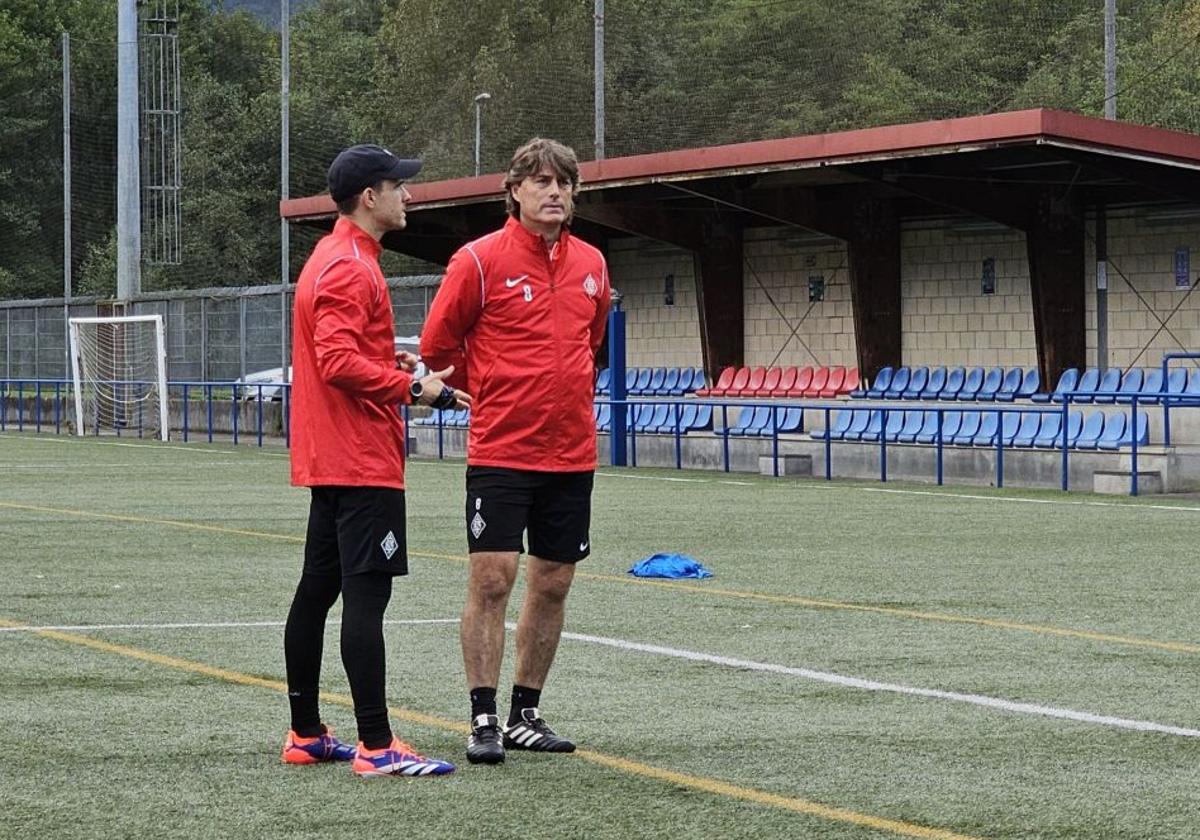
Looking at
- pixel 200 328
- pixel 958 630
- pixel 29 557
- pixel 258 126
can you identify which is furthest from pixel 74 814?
pixel 258 126

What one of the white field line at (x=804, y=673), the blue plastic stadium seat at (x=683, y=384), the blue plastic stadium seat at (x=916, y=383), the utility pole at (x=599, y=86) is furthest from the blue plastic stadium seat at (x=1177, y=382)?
the white field line at (x=804, y=673)

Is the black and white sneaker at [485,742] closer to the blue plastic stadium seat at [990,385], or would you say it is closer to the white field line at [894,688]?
the white field line at [894,688]

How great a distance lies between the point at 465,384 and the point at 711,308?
27.9m

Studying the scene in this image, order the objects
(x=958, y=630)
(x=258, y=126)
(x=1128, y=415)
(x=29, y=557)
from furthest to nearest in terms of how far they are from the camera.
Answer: (x=258, y=126)
(x=1128, y=415)
(x=29, y=557)
(x=958, y=630)

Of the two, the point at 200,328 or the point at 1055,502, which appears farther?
the point at 200,328

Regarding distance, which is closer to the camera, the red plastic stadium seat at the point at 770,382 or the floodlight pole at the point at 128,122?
the red plastic stadium seat at the point at 770,382

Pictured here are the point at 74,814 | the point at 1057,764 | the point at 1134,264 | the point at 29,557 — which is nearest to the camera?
the point at 74,814

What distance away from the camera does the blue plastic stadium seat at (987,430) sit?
999 inches

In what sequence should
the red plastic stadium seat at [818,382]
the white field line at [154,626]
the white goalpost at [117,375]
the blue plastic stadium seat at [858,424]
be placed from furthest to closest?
1. the white goalpost at [117,375]
2. the red plastic stadium seat at [818,382]
3. the blue plastic stadium seat at [858,424]
4. the white field line at [154,626]

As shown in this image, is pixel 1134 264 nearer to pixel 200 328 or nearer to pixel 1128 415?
pixel 1128 415

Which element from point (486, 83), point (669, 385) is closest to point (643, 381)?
point (669, 385)

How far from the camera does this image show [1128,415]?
2420 centimetres

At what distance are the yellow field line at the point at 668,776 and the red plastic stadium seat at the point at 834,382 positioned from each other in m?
23.4

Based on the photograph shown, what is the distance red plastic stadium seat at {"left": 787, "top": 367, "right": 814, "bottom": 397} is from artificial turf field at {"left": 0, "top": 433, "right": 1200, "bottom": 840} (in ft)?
51.6
